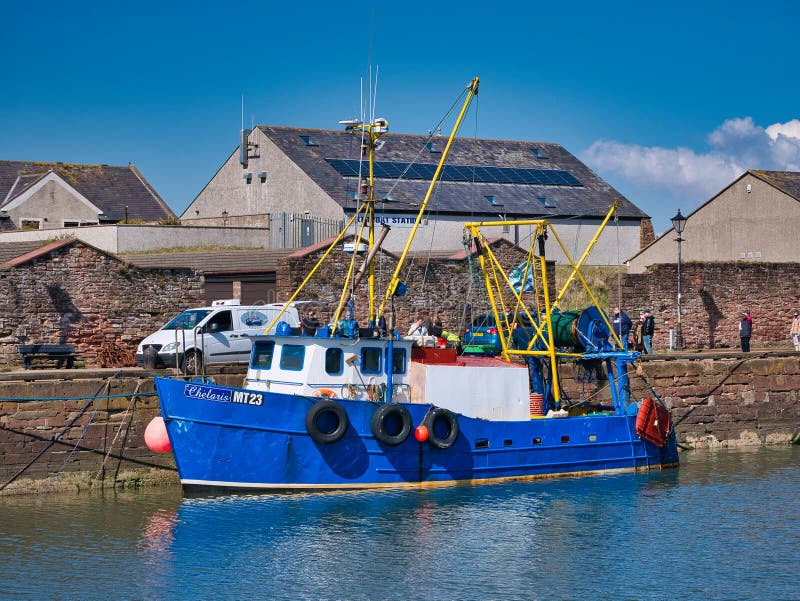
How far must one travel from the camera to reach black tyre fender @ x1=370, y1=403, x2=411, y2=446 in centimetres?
2011

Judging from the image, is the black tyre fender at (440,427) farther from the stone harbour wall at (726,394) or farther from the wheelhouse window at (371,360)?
the stone harbour wall at (726,394)

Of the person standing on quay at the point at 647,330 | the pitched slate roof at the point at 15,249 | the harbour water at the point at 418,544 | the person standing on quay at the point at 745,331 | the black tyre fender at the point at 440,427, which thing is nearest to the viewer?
the harbour water at the point at 418,544

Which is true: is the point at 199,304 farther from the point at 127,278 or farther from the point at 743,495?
the point at 743,495

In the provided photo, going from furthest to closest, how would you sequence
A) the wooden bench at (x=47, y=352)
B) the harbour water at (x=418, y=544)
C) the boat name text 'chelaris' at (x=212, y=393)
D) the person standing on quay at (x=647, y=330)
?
the person standing on quay at (x=647, y=330), the wooden bench at (x=47, y=352), the boat name text 'chelaris' at (x=212, y=393), the harbour water at (x=418, y=544)

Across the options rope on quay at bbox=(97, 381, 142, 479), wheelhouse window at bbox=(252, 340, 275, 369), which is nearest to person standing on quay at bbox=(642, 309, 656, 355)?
wheelhouse window at bbox=(252, 340, 275, 369)

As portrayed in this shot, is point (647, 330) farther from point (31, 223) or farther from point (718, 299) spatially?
point (31, 223)

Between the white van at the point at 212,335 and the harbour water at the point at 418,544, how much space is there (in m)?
4.26

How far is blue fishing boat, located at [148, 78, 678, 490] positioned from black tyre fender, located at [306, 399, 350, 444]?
22 millimetres

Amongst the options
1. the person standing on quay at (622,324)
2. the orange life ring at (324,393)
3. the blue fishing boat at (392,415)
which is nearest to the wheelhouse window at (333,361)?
the blue fishing boat at (392,415)

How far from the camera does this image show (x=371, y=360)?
2106cm

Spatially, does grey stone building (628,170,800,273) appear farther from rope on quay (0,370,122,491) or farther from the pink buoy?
the pink buoy

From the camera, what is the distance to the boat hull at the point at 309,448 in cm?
1938

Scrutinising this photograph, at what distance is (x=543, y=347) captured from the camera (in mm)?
24062

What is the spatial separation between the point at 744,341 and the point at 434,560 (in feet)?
60.5
